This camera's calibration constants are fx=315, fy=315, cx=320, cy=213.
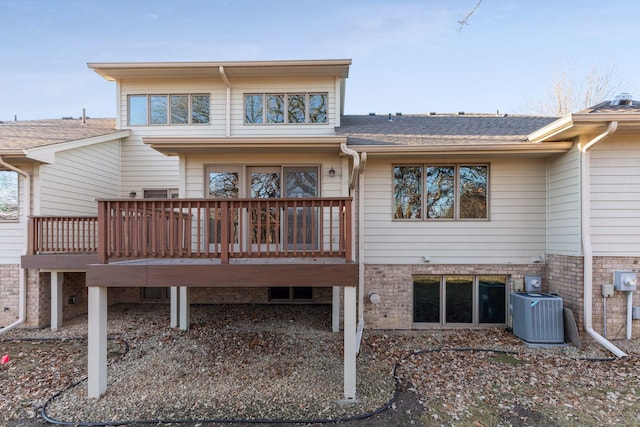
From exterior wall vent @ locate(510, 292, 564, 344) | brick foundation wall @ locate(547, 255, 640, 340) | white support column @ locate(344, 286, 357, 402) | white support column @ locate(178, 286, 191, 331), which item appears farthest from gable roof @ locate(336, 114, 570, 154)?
white support column @ locate(178, 286, 191, 331)

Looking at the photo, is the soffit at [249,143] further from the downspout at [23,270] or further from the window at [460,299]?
the window at [460,299]

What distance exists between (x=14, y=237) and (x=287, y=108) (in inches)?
262

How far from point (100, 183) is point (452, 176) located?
8362mm

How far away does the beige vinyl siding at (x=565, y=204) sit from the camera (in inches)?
221

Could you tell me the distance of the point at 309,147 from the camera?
19.4ft

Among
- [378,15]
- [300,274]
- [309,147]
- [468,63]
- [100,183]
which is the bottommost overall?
[300,274]

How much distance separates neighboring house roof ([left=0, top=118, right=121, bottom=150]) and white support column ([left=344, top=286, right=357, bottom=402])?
680 cm

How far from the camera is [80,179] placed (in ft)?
24.3

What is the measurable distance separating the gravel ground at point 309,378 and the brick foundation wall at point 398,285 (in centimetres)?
32

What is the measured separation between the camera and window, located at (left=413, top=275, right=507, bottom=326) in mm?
6469

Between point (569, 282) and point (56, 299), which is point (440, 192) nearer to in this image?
point (569, 282)

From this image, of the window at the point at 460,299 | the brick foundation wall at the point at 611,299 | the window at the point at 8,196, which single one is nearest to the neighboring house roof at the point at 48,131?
the window at the point at 8,196

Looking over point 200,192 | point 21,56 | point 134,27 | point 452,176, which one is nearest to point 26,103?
point 21,56

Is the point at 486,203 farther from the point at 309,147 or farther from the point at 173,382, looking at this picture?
the point at 173,382
